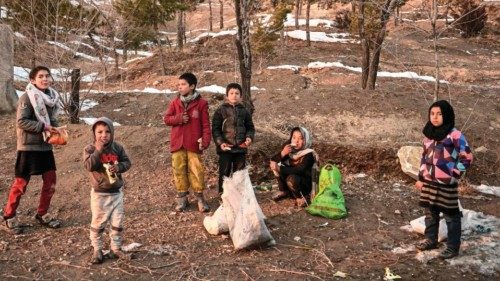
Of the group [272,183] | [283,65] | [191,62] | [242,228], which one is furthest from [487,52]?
[242,228]

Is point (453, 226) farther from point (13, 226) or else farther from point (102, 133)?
point (13, 226)

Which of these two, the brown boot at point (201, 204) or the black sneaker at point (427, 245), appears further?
the brown boot at point (201, 204)

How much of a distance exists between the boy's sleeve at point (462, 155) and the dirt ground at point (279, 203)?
32.7 inches

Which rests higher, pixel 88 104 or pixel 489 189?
pixel 88 104

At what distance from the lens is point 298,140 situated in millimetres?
5418

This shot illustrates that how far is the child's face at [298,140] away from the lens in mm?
5406

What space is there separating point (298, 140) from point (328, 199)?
73 centimetres

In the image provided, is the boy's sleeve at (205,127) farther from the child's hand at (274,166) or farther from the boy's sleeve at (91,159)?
the boy's sleeve at (91,159)

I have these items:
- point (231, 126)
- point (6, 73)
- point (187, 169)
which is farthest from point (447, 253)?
point (6, 73)

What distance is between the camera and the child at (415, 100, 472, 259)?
4188 mm

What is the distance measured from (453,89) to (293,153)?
29.6 ft

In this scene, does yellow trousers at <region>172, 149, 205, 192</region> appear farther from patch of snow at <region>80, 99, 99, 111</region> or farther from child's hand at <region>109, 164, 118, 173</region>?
patch of snow at <region>80, 99, 99, 111</region>

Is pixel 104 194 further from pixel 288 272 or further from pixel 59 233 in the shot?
pixel 288 272

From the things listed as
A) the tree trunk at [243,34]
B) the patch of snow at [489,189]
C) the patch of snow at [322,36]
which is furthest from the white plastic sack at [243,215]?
the patch of snow at [322,36]
